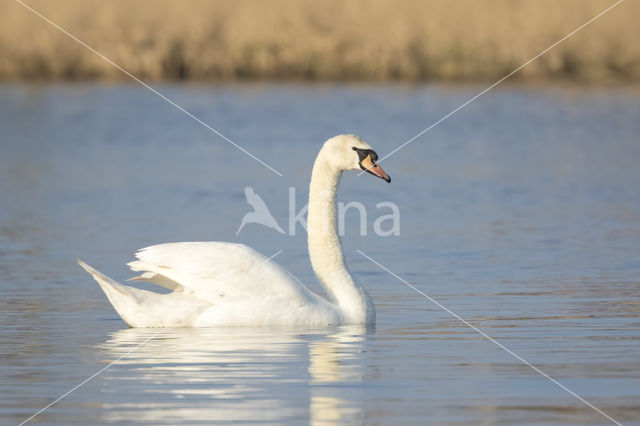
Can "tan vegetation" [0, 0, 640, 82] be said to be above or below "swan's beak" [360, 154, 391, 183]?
above

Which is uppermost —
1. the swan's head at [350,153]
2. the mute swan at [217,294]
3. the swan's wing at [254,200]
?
the swan's wing at [254,200]

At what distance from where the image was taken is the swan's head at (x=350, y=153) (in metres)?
11.2

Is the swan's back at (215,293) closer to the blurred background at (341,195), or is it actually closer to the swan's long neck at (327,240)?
the blurred background at (341,195)

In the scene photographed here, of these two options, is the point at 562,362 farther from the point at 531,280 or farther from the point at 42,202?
the point at 42,202

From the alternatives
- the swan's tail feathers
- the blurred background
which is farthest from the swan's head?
the swan's tail feathers

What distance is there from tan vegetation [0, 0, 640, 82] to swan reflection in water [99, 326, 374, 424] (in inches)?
981

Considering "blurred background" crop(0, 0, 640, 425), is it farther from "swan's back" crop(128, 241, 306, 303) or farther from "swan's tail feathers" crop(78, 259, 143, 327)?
"swan's back" crop(128, 241, 306, 303)

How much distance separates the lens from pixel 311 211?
11461 millimetres

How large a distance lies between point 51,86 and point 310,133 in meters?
11.0

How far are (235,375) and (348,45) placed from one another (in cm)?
2746

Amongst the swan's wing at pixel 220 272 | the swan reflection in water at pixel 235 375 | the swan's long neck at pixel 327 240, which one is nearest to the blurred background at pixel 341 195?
the swan reflection in water at pixel 235 375

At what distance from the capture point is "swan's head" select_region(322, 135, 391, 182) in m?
11.2

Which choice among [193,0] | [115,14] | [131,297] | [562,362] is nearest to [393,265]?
[131,297]

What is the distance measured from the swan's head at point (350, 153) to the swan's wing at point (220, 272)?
3.97 ft
